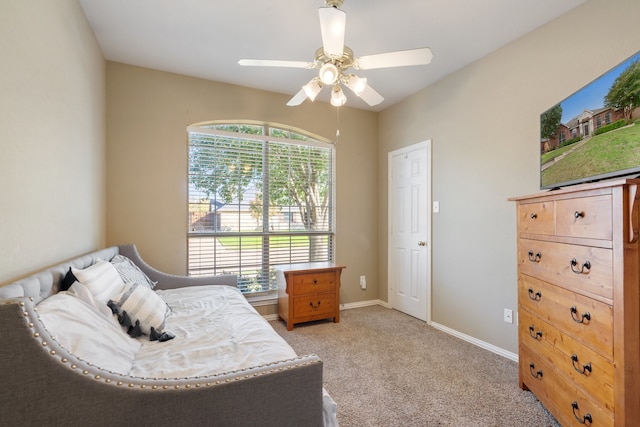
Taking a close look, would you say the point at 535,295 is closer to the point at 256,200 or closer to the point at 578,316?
the point at 578,316

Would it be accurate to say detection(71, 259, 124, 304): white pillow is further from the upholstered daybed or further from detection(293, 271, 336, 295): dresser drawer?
detection(293, 271, 336, 295): dresser drawer

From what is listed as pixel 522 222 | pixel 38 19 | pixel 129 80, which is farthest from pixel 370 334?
pixel 129 80

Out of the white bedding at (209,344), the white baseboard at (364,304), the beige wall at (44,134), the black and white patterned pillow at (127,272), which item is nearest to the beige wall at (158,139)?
the beige wall at (44,134)

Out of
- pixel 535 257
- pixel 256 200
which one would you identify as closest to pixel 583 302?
pixel 535 257

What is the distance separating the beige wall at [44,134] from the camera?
116cm

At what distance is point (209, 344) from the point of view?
58.5 inches

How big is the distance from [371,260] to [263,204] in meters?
1.70

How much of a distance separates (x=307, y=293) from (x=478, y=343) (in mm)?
1719

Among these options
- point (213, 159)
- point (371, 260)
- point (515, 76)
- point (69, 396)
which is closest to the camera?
point (69, 396)

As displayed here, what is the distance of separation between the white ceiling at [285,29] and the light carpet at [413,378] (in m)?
2.65

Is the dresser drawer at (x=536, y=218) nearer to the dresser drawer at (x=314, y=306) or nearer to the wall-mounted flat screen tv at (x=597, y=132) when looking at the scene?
the wall-mounted flat screen tv at (x=597, y=132)

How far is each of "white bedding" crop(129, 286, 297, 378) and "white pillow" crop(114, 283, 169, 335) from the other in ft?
0.25

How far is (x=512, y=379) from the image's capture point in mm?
2162

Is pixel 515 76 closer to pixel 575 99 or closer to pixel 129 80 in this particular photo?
pixel 575 99
